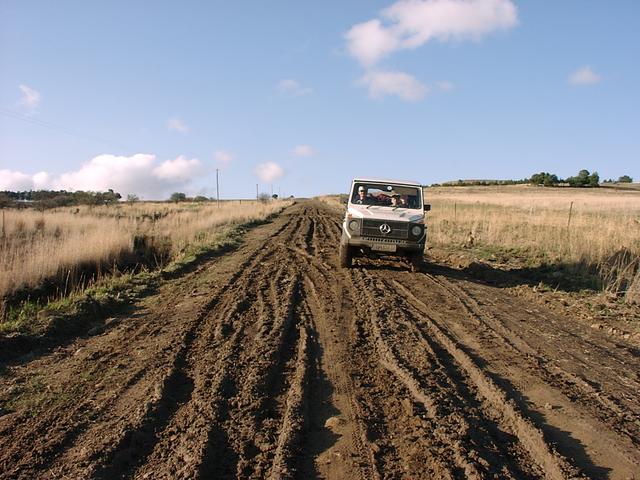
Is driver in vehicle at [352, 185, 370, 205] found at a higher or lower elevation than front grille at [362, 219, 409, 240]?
higher

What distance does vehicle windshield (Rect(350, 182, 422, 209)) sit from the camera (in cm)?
1142

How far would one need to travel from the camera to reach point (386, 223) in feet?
34.1

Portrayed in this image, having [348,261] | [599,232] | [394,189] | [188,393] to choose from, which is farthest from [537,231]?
[188,393]

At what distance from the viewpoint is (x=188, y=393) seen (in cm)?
433

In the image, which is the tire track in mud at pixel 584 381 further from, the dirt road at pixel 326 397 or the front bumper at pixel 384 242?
the front bumper at pixel 384 242

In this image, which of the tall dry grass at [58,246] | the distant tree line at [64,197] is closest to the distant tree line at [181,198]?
the distant tree line at [64,197]

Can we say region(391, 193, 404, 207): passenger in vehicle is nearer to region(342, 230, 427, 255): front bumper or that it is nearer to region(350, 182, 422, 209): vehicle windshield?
region(350, 182, 422, 209): vehicle windshield

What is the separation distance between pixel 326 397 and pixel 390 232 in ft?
21.4

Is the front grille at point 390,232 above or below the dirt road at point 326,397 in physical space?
above

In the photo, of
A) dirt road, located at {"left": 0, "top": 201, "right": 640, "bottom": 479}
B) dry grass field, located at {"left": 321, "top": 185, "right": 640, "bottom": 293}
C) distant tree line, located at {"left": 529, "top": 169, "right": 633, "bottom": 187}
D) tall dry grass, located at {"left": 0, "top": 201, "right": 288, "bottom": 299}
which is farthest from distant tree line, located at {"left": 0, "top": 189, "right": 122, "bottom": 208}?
distant tree line, located at {"left": 529, "top": 169, "right": 633, "bottom": 187}

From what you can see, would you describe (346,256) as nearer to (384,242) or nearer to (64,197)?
(384,242)

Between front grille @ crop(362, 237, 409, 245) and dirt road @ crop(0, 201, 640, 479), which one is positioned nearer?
dirt road @ crop(0, 201, 640, 479)

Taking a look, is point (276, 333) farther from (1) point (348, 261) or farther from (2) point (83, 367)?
(1) point (348, 261)

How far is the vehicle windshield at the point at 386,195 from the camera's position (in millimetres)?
11422
